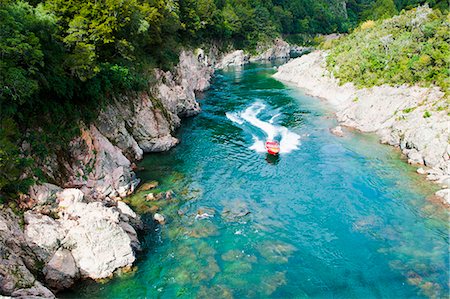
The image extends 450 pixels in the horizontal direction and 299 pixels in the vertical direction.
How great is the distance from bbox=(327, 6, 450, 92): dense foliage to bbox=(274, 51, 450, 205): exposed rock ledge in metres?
1.74

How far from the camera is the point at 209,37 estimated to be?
358ft

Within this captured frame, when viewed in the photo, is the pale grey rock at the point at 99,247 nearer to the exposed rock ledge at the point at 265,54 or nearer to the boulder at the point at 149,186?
the boulder at the point at 149,186

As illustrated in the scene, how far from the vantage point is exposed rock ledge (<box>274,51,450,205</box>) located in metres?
35.8

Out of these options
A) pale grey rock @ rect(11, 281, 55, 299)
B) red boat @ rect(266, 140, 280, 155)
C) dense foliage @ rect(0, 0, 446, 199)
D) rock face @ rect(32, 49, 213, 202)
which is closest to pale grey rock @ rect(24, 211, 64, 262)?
pale grey rock @ rect(11, 281, 55, 299)

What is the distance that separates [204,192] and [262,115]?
26.4 m

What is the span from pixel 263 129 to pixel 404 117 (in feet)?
56.3

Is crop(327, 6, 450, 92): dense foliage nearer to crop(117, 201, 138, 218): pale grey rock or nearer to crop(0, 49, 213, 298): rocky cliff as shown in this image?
crop(0, 49, 213, 298): rocky cliff

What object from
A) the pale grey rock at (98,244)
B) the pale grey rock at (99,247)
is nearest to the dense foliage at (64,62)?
the pale grey rock at (98,244)

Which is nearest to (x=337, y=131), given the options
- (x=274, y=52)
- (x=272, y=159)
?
(x=272, y=159)

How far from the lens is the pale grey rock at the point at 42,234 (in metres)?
21.6

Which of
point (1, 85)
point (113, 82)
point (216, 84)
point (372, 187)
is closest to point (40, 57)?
point (1, 85)

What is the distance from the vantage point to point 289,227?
88.8 feet

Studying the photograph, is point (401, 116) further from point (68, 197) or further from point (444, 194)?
point (68, 197)

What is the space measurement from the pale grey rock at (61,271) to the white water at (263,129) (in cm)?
2488
